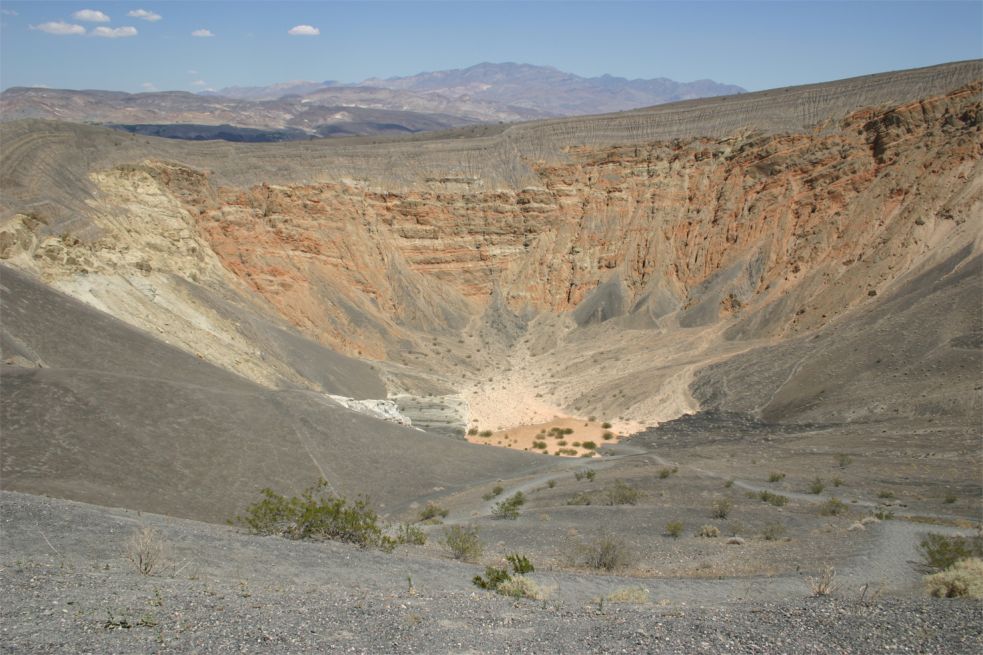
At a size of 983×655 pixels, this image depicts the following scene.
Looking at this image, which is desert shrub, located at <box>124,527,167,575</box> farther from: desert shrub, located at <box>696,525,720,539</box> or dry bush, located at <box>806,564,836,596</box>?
desert shrub, located at <box>696,525,720,539</box>

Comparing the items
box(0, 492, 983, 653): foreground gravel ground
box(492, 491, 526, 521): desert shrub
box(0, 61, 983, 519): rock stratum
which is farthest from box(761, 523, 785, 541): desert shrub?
box(0, 61, 983, 519): rock stratum

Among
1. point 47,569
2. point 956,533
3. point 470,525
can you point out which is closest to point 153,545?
point 47,569

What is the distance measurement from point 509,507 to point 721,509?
204 inches

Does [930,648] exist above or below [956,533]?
above

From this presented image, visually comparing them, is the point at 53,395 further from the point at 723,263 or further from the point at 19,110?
the point at 19,110

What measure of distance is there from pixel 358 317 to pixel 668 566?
91.5 ft

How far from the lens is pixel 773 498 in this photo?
2025 centimetres

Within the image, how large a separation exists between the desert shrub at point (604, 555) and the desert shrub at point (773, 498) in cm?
584

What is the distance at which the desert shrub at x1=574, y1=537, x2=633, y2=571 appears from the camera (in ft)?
49.7

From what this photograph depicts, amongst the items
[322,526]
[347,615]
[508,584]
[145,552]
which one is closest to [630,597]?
[508,584]

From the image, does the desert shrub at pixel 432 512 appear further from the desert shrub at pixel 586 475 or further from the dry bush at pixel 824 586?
the dry bush at pixel 824 586

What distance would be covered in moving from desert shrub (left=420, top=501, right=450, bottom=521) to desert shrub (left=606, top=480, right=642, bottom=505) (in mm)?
4283

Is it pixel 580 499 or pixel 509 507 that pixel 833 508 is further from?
pixel 509 507

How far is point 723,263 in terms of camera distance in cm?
4588
